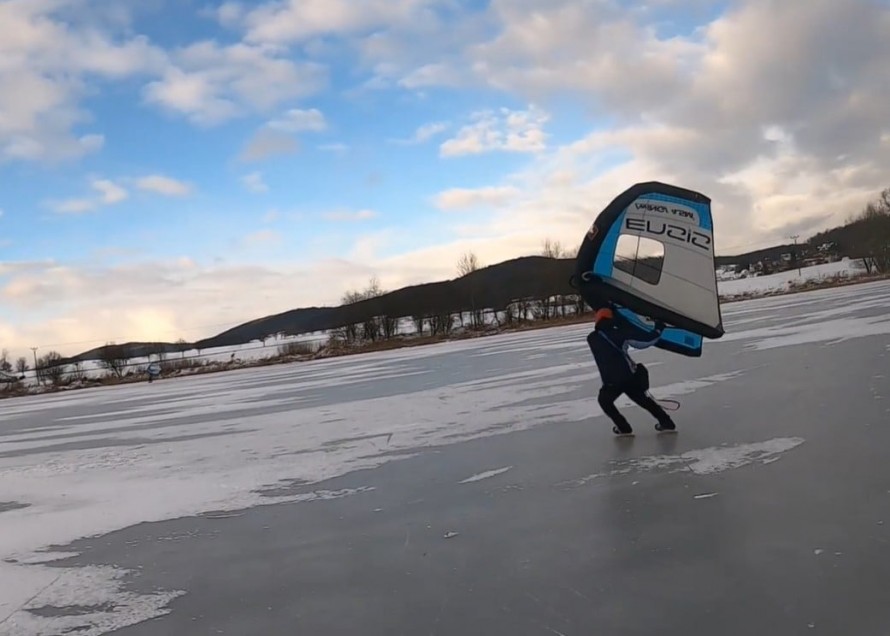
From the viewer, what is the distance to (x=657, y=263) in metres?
6.56

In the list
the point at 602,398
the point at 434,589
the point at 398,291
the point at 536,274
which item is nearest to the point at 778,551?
the point at 434,589

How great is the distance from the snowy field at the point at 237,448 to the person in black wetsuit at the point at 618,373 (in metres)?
0.63

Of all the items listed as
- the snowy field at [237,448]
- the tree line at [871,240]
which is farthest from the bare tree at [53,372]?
the tree line at [871,240]

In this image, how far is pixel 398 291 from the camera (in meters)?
61.6

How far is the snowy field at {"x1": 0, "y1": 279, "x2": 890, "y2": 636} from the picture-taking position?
151 inches

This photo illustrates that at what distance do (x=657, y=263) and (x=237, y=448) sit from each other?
15.5 ft

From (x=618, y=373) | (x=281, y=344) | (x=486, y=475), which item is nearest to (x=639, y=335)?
(x=618, y=373)

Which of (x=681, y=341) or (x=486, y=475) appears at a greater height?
(x=681, y=341)

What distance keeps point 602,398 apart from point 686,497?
2.01 m

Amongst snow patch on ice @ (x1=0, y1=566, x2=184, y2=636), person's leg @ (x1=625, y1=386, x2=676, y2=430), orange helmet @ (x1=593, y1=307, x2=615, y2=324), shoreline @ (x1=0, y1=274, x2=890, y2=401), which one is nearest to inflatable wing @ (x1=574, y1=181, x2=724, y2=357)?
orange helmet @ (x1=593, y1=307, x2=615, y2=324)

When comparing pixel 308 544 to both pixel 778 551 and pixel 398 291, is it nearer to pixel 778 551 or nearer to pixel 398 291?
pixel 778 551

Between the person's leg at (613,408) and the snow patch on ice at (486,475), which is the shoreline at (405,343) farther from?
the snow patch on ice at (486,475)

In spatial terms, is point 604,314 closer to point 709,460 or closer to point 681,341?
point 681,341

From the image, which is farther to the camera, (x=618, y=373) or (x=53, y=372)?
(x=53, y=372)
